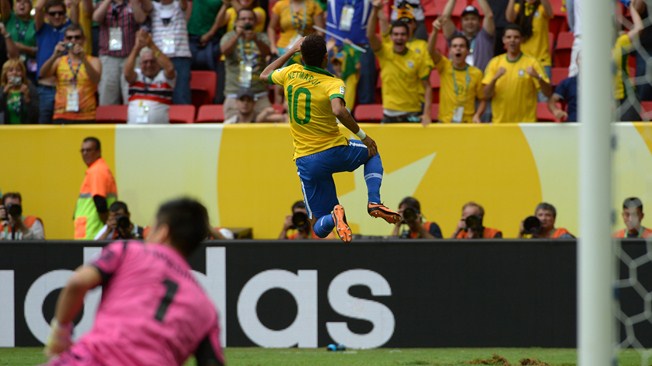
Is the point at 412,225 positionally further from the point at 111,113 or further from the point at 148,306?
the point at 148,306

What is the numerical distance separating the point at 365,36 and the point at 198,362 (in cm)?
1016

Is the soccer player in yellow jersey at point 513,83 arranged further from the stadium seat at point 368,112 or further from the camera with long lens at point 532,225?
the camera with long lens at point 532,225

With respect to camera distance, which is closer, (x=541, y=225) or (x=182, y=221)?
(x=182, y=221)

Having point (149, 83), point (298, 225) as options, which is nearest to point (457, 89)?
point (298, 225)

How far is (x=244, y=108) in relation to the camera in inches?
565

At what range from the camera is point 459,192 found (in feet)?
45.8

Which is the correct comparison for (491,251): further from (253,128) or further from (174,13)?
(174,13)

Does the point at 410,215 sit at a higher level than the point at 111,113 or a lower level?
lower

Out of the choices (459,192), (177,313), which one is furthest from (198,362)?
(459,192)

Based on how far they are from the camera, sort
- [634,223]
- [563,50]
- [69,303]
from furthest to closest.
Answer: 1. [563,50]
2. [634,223]
3. [69,303]

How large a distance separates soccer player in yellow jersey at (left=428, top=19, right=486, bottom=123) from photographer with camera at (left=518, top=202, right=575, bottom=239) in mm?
1927

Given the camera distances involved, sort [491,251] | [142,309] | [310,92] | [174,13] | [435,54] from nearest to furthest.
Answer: [142,309]
[310,92]
[491,251]
[435,54]
[174,13]

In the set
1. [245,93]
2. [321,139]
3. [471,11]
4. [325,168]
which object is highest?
[471,11]

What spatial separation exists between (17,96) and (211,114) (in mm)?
2427
